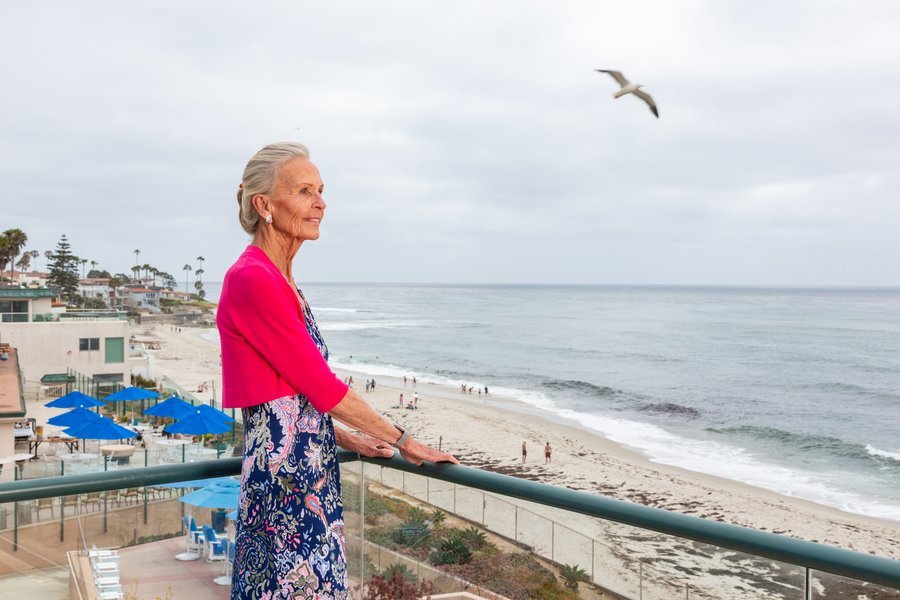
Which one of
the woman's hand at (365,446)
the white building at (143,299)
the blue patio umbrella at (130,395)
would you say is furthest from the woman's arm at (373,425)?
the white building at (143,299)

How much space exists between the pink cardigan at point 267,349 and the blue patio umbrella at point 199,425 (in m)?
15.0

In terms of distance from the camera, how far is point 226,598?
2.32 metres

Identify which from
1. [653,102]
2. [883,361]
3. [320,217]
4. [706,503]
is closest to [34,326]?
[706,503]

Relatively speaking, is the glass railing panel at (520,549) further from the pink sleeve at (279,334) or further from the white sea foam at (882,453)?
the white sea foam at (882,453)

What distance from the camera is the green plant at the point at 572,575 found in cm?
224

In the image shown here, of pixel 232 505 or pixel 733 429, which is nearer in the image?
pixel 232 505

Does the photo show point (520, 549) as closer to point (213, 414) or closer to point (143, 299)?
point (213, 414)

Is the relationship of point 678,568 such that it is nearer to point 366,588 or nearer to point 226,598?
point 366,588

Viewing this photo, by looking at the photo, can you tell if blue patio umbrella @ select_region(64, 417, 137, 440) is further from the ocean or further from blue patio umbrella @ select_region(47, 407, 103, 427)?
the ocean

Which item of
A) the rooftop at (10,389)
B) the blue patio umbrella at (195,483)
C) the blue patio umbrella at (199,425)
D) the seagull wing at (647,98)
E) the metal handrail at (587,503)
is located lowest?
the blue patio umbrella at (199,425)

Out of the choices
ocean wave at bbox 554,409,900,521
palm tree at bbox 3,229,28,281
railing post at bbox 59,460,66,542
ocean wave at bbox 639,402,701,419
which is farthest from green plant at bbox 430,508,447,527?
palm tree at bbox 3,229,28,281

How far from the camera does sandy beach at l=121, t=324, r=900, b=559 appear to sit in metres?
20.2

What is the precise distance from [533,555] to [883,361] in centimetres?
6669

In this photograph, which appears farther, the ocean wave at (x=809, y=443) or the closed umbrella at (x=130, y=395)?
the ocean wave at (x=809, y=443)
